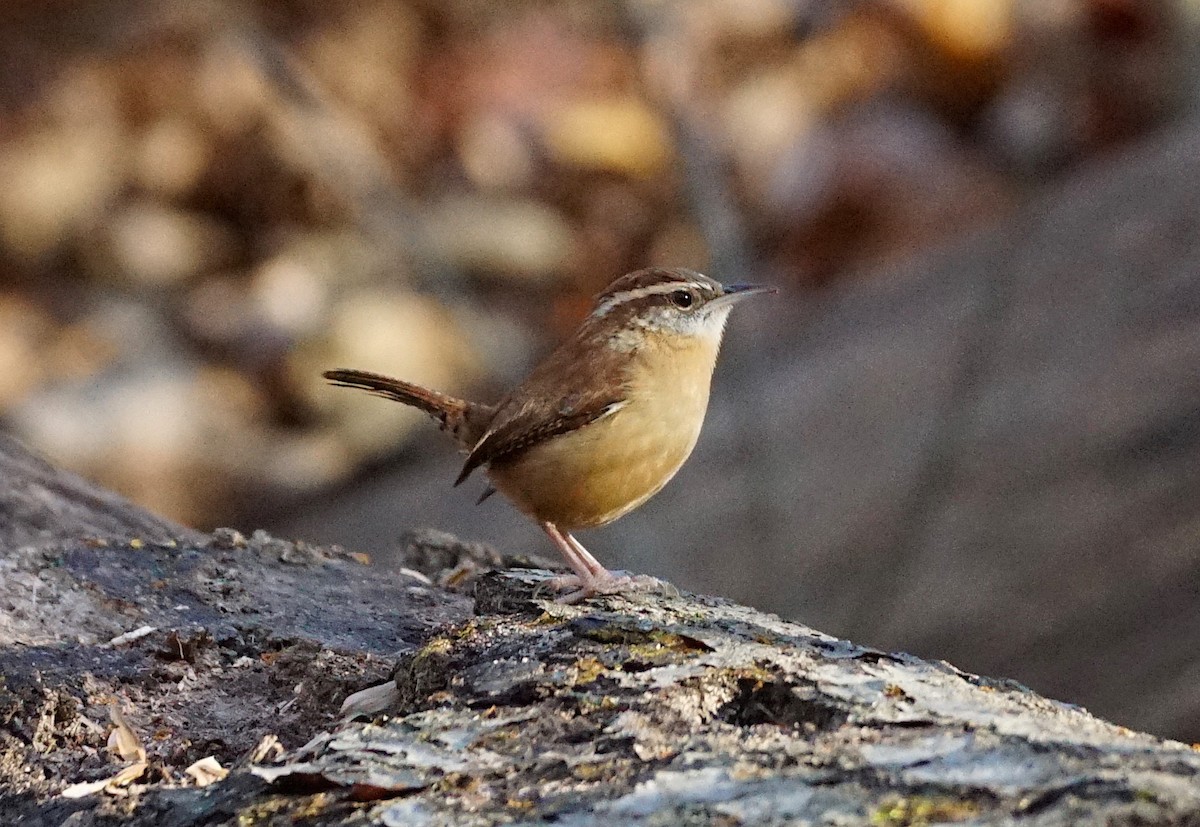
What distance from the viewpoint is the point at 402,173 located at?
718 cm

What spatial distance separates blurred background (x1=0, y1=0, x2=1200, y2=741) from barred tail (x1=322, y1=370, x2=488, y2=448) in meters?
0.80

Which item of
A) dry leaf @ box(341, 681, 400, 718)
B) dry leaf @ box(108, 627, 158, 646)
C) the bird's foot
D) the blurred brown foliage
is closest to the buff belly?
the bird's foot

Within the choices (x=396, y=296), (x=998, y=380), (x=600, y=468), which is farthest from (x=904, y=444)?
(x=396, y=296)

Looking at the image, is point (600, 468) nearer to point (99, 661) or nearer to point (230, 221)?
point (99, 661)

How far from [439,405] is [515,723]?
1816mm

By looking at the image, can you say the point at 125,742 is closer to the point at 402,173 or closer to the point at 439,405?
the point at 439,405

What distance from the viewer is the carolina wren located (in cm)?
343

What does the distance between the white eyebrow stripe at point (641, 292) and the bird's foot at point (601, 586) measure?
3.17ft

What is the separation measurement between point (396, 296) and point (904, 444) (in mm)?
2704

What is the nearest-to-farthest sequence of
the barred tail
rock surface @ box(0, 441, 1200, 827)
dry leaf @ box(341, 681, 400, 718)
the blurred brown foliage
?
rock surface @ box(0, 441, 1200, 827), dry leaf @ box(341, 681, 400, 718), the barred tail, the blurred brown foliage

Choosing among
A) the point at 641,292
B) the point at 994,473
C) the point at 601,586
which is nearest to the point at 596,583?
the point at 601,586

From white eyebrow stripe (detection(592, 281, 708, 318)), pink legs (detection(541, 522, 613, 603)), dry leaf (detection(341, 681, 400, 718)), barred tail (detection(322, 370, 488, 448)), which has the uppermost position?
white eyebrow stripe (detection(592, 281, 708, 318))

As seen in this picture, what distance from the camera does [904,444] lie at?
4.82 meters

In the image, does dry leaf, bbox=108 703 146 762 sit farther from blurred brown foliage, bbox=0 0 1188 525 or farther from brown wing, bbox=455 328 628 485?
blurred brown foliage, bbox=0 0 1188 525
